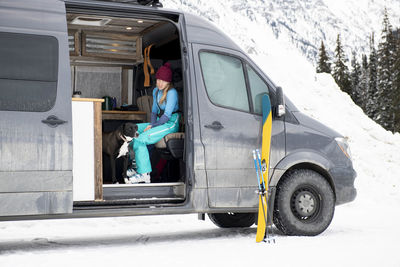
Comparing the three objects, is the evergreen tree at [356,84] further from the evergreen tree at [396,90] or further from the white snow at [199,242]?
the white snow at [199,242]

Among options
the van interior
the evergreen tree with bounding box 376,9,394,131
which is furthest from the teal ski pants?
the evergreen tree with bounding box 376,9,394,131

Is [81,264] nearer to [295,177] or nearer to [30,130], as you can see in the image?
[30,130]

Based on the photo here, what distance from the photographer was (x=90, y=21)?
9.10 metres

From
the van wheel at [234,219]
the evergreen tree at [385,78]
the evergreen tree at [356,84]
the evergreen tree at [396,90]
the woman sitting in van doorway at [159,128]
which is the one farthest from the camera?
the evergreen tree at [356,84]

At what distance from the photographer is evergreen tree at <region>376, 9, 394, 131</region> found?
64.4 metres

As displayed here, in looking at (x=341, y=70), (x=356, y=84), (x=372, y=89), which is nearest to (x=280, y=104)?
(x=341, y=70)

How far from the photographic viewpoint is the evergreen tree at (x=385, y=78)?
6438cm

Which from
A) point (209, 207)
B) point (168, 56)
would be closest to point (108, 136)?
point (168, 56)

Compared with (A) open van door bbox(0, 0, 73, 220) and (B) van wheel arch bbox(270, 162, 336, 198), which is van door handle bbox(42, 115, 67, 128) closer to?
(A) open van door bbox(0, 0, 73, 220)

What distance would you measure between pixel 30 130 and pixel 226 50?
257cm

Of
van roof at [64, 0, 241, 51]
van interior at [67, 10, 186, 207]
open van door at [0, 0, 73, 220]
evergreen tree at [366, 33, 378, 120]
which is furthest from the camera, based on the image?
evergreen tree at [366, 33, 378, 120]

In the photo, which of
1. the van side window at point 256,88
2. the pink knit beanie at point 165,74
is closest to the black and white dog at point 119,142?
the pink knit beanie at point 165,74

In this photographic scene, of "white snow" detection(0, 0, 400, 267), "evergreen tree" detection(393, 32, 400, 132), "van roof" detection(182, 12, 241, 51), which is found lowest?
"white snow" detection(0, 0, 400, 267)

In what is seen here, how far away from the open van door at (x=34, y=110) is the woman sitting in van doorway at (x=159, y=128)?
54.6 inches
